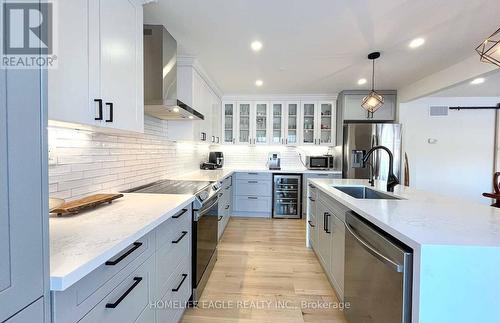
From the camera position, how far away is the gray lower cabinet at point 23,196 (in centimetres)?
54

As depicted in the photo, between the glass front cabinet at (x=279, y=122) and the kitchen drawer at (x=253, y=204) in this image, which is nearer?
the kitchen drawer at (x=253, y=204)

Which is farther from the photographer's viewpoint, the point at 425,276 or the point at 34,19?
the point at 425,276

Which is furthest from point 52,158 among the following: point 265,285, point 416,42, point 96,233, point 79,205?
point 416,42

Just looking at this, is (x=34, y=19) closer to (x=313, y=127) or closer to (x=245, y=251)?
(x=245, y=251)

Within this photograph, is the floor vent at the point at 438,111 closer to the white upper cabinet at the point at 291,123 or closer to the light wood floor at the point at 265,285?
the white upper cabinet at the point at 291,123

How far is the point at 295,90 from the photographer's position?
4527 mm

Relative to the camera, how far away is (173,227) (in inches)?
60.2

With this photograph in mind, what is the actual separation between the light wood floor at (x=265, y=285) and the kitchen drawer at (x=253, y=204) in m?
1.11

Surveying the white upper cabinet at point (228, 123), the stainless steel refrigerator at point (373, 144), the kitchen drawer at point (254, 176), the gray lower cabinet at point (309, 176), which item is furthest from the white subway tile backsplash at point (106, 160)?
the stainless steel refrigerator at point (373, 144)

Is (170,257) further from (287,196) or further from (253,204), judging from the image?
(287,196)

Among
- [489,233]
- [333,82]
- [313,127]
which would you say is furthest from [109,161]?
[313,127]

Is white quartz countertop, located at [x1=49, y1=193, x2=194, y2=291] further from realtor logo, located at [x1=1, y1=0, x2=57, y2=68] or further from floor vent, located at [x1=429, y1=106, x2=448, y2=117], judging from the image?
floor vent, located at [x1=429, y1=106, x2=448, y2=117]

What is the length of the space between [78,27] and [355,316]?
2.21 meters

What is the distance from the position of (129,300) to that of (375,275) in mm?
1197
